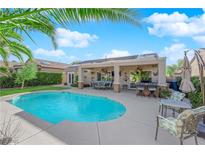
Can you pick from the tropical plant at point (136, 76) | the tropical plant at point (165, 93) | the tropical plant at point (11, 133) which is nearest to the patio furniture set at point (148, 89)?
the tropical plant at point (165, 93)

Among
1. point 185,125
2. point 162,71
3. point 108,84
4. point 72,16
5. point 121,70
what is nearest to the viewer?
point 72,16

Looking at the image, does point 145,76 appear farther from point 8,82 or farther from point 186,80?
point 8,82

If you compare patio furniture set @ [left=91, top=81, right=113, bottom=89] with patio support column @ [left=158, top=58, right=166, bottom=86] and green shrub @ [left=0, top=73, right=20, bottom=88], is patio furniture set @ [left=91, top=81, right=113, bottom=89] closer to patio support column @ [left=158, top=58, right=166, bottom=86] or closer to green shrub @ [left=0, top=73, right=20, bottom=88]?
patio support column @ [left=158, top=58, right=166, bottom=86]

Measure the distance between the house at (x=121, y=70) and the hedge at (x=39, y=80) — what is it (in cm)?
354

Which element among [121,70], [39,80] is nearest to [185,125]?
[121,70]

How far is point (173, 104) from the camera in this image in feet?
22.6

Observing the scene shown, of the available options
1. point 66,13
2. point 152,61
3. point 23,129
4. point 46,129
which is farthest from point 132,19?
point 152,61

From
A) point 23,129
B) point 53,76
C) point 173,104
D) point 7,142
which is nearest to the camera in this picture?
point 7,142

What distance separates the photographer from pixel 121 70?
2339 centimetres

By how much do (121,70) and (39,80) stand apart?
1557 cm

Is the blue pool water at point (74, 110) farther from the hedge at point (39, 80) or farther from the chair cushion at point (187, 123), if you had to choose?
the hedge at point (39, 80)
